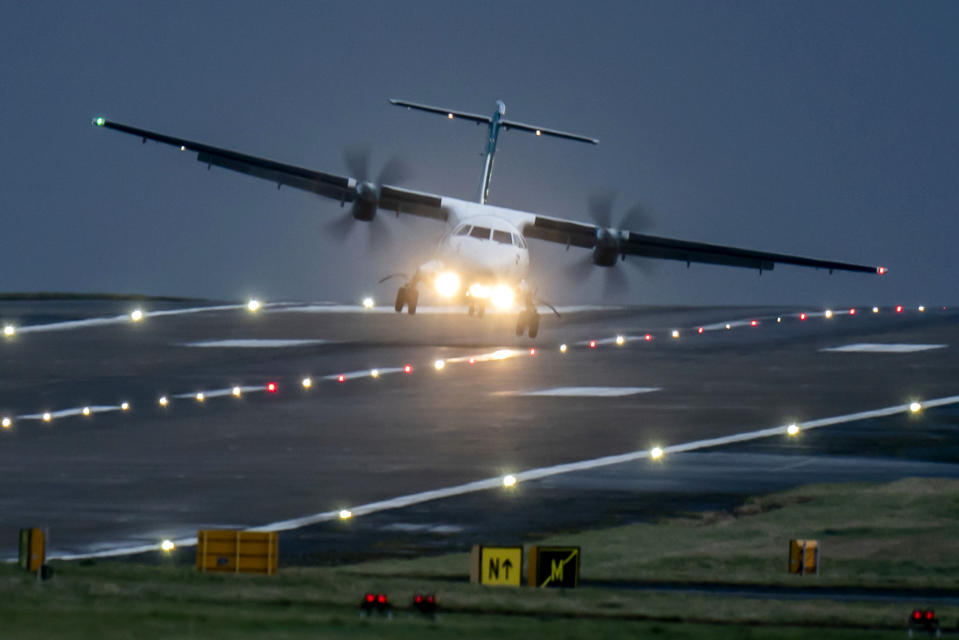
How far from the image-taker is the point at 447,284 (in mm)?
47688

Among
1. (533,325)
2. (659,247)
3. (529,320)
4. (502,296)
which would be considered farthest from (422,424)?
(659,247)

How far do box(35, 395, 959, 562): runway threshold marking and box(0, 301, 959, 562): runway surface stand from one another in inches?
4.6

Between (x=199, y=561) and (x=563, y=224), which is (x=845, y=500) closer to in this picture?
(x=199, y=561)

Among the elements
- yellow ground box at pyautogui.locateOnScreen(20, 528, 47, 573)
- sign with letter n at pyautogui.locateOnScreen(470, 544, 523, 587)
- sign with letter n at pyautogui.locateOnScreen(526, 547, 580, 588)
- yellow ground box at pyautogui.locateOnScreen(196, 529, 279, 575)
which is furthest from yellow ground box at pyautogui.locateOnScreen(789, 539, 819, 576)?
yellow ground box at pyautogui.locateOnScreen(20, 528, 47, 573)

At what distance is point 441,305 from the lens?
7469cm

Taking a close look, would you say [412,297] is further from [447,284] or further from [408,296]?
[447,284]

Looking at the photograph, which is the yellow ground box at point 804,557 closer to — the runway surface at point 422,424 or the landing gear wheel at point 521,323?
the runway surface at point 422,424

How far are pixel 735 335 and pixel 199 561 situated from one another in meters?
43.2

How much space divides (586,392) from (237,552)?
24145mm

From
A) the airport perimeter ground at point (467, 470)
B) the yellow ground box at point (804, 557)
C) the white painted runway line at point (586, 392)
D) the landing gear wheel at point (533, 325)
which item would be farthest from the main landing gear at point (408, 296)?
the yellow ground box at point (804, 557)

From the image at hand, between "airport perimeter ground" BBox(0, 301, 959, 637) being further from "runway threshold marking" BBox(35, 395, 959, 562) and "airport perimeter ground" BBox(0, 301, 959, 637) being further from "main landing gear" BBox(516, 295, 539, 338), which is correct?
"main landing gear" BBox(516, 295, 539, 338)

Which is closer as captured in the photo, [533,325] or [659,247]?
[533,325]

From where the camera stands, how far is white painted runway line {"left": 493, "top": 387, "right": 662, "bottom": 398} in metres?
34.5

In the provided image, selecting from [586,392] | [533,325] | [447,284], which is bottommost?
[586,392]
